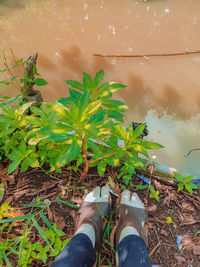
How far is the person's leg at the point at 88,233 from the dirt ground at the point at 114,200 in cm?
11

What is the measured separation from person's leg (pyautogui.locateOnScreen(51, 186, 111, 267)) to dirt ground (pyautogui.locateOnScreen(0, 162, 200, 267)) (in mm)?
111

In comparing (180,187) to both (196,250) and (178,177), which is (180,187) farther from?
(196,250)

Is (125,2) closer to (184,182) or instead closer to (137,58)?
(137,58)

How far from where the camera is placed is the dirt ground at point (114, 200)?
4.63 ft

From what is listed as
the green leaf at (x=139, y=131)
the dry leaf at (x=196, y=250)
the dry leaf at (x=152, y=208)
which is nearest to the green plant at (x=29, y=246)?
the dry leaf at (x=152, y=208)

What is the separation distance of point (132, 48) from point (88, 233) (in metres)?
2.88

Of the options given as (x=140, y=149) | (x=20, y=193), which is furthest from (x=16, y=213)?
(x=140, y=149)

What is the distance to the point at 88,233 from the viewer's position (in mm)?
1323

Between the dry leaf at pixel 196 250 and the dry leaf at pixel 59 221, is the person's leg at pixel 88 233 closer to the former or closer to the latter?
the dry leaf at pixel 59 221

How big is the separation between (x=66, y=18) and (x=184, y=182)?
142 inches

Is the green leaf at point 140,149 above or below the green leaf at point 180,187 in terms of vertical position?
above

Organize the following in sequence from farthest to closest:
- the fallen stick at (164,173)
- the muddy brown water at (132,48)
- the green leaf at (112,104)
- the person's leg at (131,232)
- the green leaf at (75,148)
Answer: the muddy brown water at (132,48) < the fallen stick at (164,173) < the green leaf at (112,104) < the person's leg at (131,232) < the green leaf at (75,148)

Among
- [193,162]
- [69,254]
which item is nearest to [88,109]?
[69,254]

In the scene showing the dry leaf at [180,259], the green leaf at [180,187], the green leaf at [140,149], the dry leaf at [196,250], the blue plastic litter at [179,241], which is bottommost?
the dry leaf at [180,259]
